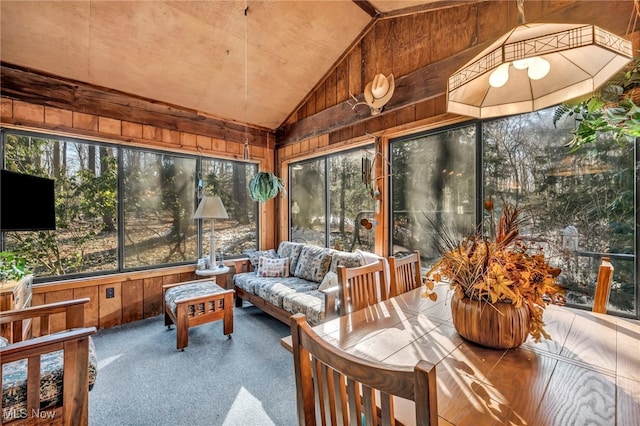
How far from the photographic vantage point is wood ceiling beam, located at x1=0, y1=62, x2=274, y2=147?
288cm

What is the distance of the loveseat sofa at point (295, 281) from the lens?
276 cm

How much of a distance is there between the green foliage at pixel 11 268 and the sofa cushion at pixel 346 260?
294 cm

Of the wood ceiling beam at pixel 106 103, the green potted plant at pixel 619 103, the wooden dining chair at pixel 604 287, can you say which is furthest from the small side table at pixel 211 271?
the green potted plant at pixel 619 103

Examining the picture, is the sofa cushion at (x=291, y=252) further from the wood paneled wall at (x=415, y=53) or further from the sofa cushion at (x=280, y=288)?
the wood paneled wall at (x=415, y=53)

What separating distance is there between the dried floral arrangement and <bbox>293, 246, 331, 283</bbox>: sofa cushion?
235cm

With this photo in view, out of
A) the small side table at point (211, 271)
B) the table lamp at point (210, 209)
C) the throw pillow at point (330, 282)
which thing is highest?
the table lamp at point (210, 209)

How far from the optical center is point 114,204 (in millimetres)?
3449

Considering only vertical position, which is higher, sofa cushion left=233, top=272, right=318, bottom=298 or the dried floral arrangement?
the dried floral arrangement

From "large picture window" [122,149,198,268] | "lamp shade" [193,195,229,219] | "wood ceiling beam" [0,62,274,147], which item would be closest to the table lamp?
"lamp shade" [193,195,229,219]

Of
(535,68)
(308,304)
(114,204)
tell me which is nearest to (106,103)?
(114,204)

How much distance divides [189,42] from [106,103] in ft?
4.48

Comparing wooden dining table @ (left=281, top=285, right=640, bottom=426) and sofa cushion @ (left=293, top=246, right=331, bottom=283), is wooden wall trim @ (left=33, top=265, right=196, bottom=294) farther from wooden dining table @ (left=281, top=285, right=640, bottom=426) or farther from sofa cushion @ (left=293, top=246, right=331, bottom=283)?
wooden dining table @ (left=281, top=285, right=640, bottom=426)

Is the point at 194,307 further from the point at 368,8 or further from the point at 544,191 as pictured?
the point at 368,8

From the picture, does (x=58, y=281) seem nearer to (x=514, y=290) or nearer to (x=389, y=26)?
(x=514, y=290)
